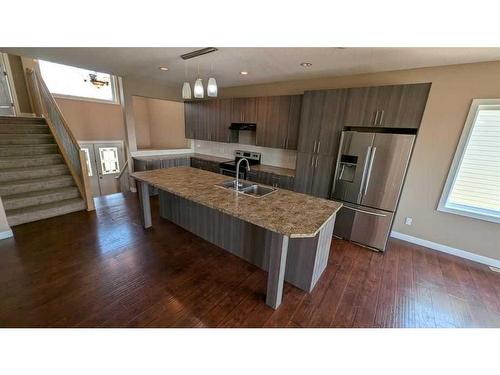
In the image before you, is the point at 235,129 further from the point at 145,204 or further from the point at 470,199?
the point at 470,199

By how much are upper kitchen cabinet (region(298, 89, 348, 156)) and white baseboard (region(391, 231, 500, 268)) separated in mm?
1726

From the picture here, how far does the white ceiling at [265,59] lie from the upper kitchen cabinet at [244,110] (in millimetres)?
615

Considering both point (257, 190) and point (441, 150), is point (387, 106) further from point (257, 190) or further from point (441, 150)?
point (257, 190)

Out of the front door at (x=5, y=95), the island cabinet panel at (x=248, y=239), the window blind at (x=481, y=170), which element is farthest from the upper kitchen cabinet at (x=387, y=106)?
the front door at (x=5, y=95)

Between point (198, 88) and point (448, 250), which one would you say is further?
point (448, 250)

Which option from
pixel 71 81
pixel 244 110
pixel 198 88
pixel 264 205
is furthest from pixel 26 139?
pixel 264 205

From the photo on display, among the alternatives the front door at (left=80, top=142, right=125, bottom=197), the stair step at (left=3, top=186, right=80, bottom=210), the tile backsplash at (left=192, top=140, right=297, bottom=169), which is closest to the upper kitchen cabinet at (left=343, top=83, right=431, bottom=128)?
the tile backsplash at (left=192, top=140, right=297, bottom=169)

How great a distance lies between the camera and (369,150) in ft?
8.93

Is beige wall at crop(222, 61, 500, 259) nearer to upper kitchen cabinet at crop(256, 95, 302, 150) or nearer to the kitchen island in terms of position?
upper kitchen cabinet at crop(256, 95, 302, 150)

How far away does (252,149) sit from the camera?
15.2 feet

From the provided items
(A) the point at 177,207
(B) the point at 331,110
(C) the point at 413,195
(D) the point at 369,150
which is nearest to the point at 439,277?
(C) the point at 413,195

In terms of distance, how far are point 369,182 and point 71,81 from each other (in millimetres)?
7903

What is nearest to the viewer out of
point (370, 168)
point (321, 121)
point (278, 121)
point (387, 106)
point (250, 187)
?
point (250, 187)

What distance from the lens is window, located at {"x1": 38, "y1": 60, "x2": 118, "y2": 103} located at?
5223 mm
